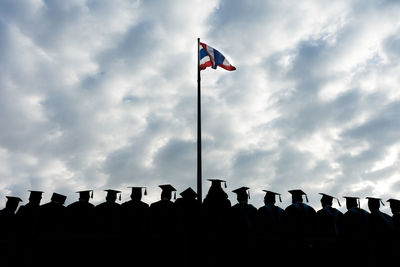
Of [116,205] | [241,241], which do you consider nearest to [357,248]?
[241,241]

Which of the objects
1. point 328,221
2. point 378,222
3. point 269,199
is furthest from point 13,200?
point 378,222

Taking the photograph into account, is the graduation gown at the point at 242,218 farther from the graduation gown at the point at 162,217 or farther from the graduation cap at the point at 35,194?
the graduation cap at the point at 35,194

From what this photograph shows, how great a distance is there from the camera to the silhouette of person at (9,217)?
29.8 ft

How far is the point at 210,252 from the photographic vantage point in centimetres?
739

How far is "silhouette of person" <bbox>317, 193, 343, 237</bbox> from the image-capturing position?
945cm

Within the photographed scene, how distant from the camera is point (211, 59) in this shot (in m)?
12.8

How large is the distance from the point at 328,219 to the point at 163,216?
16.5 ft

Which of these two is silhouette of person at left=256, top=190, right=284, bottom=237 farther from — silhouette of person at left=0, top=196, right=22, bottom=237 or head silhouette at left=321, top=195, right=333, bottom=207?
silhouette of person at left=0, top=196, right=22, bottom=237

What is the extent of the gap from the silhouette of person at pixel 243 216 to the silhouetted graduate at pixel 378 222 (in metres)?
3.57

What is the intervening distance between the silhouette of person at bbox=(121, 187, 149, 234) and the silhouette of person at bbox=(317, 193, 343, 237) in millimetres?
5188

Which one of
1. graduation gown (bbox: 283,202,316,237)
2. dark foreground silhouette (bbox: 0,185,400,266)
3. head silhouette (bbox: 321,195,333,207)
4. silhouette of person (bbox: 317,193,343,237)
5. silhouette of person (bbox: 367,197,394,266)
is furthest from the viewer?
head silhouette (bbox: 321,195,333,207)

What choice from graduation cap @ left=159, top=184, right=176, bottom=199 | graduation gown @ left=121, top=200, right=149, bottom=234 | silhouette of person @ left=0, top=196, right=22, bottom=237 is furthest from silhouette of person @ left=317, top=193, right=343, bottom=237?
silhouette of person @ left=0, top=196, right=22, bottom=237

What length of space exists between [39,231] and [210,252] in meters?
5.09

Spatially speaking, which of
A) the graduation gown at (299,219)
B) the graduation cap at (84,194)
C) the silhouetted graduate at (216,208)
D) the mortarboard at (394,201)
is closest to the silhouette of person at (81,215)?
the graduation cap at (84,194)
